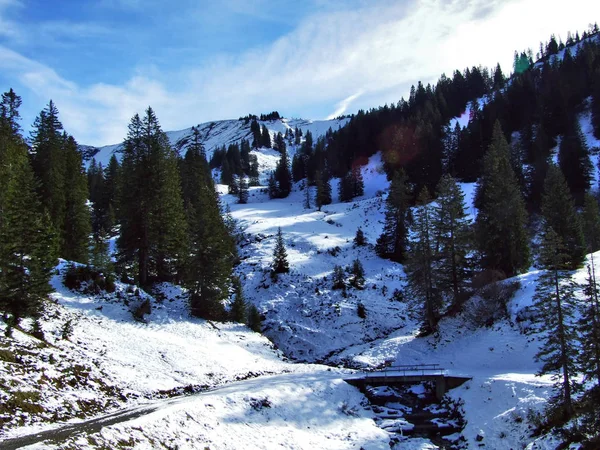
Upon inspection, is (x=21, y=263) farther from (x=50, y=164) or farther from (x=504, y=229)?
(x=504, y=229)

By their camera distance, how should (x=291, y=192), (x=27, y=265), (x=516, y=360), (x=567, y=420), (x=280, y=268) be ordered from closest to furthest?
(x=567, y=420) → (x=27, y=265) → (x=516, y=360) → (x=280, y=268) → (x=291, y=192)

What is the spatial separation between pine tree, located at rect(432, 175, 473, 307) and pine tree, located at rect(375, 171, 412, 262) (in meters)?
20.5

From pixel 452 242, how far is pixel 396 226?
22892 mm

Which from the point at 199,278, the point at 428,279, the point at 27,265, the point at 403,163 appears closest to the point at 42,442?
the point at 27,265

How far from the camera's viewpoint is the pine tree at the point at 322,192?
8800 cm

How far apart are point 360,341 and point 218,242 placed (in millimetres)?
16302

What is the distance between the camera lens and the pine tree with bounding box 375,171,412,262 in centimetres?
5509

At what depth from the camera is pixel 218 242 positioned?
110 feet

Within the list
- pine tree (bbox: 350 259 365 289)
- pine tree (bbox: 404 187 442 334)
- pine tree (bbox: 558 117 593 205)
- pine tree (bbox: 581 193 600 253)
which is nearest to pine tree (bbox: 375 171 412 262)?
pine tree (bbox: 350 259 365 289)

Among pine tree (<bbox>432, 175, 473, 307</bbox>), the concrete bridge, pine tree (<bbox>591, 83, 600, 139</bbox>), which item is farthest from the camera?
pine tree (<bbox>591, 83, 600, 139</bbox>)

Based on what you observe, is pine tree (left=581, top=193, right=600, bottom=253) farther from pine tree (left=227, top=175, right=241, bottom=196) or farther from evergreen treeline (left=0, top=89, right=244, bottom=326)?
pine tree (left=227, top=175, right=241, bottom=196)

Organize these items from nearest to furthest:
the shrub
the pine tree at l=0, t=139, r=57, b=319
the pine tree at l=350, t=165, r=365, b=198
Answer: the pine tree at l=0, t=139, r=57, b=319 → the shrub → the pine tree at l=350, t=165, r=365, b=198

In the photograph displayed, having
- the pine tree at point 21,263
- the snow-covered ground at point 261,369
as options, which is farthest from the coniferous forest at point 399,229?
the snow-covered ground at point 261,369

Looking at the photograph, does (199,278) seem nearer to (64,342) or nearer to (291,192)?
(64,342)
